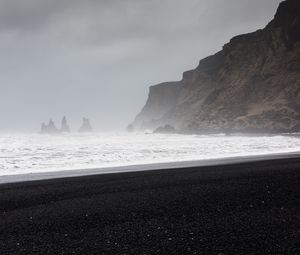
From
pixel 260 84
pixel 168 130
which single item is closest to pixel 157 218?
pixel 260 84

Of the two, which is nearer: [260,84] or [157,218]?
[157,218]

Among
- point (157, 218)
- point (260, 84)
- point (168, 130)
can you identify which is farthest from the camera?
point (168, 130)

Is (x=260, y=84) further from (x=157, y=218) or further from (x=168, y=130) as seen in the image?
(x=157, y=218)

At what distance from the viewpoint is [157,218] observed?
264 inches

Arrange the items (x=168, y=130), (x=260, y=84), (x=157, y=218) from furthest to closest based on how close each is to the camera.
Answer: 1. (x=168, y=130)
2. (x=260, y=84)
3. (x=157, y=218)

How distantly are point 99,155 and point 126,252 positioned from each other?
19.6 m

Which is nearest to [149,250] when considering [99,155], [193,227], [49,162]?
[193,227]

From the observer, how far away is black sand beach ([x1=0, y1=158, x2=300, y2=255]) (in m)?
5.02

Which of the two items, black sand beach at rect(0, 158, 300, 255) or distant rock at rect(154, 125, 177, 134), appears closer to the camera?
black sand beach at rect(0, 158, 300, 255)

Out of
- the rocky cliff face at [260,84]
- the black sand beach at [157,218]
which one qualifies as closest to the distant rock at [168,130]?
the rocky cliff face at [260,84]

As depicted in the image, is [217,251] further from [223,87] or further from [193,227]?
[223,87]

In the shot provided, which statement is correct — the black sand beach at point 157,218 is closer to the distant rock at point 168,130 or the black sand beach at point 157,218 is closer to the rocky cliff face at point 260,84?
the rocky cliff face at point 260,84

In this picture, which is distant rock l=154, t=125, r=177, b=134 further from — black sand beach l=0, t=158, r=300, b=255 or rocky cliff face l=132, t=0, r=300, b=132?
black sand beach l=0, t=158, r=300, b=255

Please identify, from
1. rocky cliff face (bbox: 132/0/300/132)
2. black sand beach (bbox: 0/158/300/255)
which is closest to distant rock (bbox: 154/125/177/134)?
rocky cliff face (bbox: 132/0/300/132)
